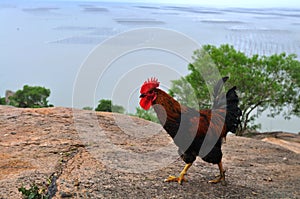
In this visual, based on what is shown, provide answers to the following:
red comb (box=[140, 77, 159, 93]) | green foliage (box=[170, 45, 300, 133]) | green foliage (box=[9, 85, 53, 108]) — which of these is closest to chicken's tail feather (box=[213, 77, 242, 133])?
red comb (box=[140, 77, 159, 93])

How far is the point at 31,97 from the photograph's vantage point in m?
10.7

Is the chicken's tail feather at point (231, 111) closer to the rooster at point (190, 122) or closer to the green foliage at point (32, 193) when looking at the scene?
the rooster at point (190, 122)

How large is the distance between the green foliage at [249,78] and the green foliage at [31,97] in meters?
3.89

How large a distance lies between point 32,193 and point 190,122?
1.73 m

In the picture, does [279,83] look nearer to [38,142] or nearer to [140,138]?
[140,138]

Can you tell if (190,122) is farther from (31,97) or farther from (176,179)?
(31,97)

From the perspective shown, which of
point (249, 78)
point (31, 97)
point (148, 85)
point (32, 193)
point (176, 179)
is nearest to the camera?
point (32, 193)

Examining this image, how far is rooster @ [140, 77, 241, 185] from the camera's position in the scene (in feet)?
12.3

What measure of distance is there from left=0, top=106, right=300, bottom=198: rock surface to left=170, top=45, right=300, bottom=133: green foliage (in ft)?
10.5

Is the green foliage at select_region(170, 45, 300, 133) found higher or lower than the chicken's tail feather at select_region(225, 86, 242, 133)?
higher

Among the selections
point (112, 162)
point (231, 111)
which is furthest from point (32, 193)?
point (231, 111)

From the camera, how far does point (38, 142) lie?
15.9ft

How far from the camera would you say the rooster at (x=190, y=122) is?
3764mm

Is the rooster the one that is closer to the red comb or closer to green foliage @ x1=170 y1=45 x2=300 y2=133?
the red comb
